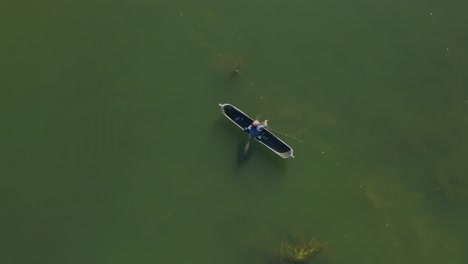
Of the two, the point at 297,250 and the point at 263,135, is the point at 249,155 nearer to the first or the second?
the point at 263,135

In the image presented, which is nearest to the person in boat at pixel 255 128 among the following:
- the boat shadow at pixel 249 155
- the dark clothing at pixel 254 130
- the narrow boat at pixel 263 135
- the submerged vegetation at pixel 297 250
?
the dark clothing at pixel 254 130

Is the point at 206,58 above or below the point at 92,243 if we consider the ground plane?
above

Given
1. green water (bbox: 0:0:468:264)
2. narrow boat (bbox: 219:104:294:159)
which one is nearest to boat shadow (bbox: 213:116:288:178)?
green water (bbox: 0:0:468:264)

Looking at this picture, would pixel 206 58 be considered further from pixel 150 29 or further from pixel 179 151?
pixel 179 151

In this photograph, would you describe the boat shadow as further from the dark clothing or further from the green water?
the dark clothing

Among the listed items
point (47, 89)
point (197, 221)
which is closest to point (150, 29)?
point (47, 89)

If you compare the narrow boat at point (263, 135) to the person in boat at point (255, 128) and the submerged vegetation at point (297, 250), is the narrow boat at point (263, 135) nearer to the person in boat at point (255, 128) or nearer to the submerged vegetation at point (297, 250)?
the person in boat at point (255, 128)
